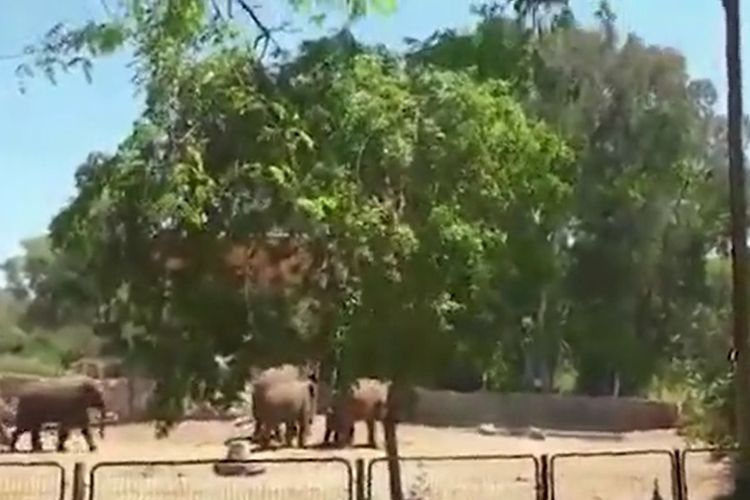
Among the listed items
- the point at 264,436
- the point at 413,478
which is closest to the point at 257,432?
the point at 264,436

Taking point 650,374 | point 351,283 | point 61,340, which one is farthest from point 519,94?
point 61,340

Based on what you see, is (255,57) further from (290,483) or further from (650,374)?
(650,374)

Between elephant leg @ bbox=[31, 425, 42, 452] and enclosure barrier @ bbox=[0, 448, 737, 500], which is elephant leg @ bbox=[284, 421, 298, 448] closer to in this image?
enclosure barrier @ bbox=[0, 448, 737, 500]

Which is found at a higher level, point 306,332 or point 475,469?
point 306,332

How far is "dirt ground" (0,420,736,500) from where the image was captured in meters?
6.28

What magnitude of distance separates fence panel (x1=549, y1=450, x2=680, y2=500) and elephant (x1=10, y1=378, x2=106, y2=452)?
80.3 inches

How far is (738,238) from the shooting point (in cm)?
635

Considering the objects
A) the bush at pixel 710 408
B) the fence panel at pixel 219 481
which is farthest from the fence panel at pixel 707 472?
the fence panel at pixel 219 481

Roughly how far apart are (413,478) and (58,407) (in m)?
1.66

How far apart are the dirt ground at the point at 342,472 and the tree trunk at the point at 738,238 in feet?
0.55

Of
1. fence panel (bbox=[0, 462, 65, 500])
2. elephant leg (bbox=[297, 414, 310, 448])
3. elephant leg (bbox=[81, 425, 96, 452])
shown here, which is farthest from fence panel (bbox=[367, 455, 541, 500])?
elephant leg (bbox=[81, 425, 96, 452])

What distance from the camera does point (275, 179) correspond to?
5719mm

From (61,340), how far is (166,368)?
609mm

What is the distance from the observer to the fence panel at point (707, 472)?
6.27 m
